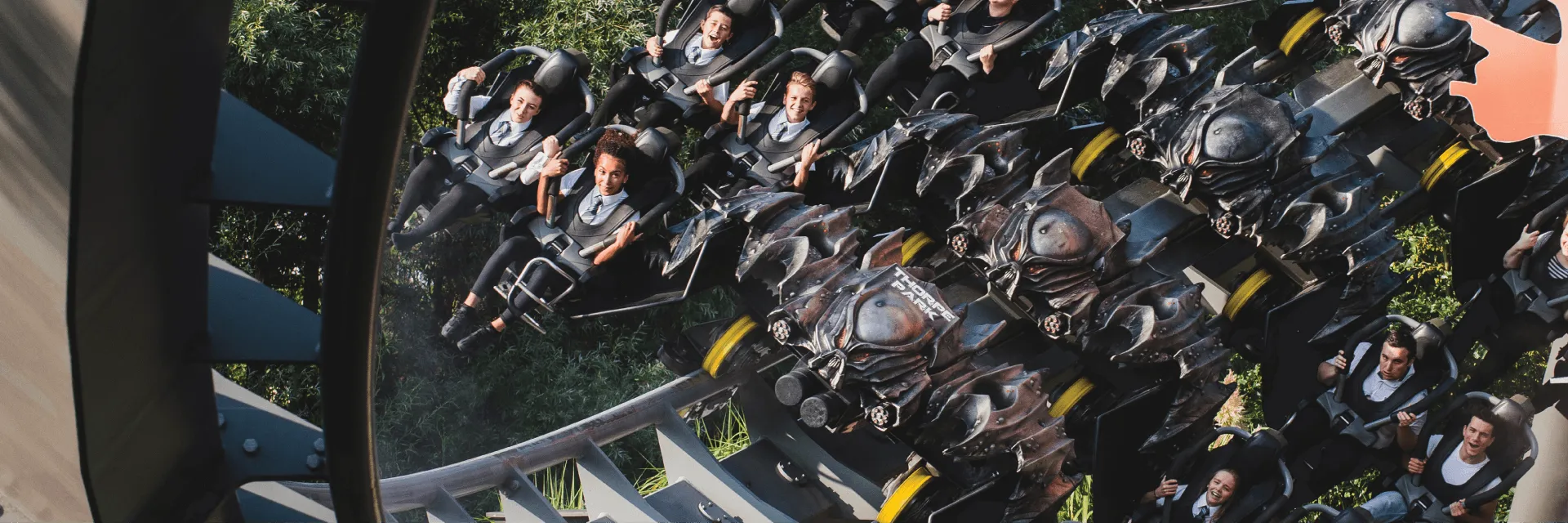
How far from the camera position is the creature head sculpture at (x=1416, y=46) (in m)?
4.80

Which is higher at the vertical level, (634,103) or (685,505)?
(634,103)

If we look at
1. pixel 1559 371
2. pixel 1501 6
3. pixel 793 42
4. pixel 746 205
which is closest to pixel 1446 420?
pixel 1559 371

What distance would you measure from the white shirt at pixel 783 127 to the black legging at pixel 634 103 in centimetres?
49

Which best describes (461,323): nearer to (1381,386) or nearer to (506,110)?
(506,110)

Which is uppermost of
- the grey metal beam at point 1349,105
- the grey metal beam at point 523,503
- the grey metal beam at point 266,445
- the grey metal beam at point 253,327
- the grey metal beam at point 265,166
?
the grey metal beam at point 265,166

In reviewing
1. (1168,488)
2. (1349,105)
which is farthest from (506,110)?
(1349,105)

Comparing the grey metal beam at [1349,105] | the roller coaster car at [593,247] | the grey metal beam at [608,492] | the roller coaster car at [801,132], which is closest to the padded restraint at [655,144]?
the roller coaster car at [593,247]

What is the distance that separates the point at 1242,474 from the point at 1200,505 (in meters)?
0.19

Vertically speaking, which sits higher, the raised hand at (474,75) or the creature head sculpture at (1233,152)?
the raised hand at (474,75)

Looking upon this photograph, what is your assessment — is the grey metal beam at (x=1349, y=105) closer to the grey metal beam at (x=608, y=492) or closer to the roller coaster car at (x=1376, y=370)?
the roller coaster car at (x=1376, y=370)

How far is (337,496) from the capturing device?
1706 millimetres

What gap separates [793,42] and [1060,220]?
200 inches

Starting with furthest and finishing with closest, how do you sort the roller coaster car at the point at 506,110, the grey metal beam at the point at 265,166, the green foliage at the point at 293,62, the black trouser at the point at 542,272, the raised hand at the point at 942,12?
1. the green foliage at the point at 293,62
2. the raised hand at the point at 942,12
3. the roller coaster car at the point at 506,110
4. the black trouser at the point at 542,272
5. the grey metal beam at the point at 265,166

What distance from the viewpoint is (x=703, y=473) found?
199 inches
